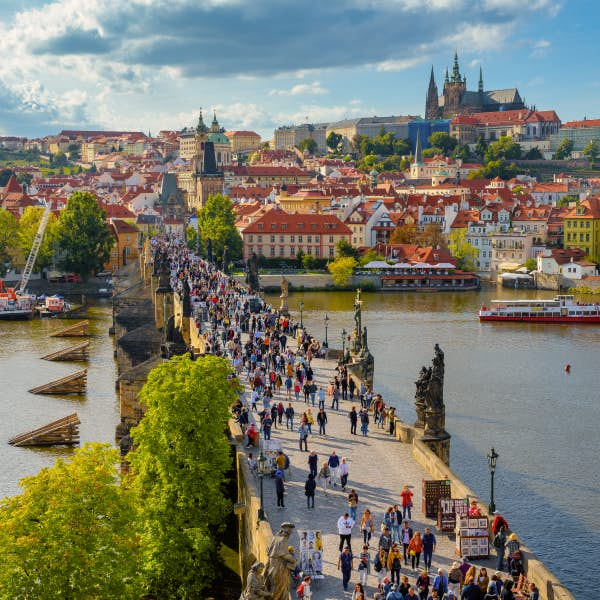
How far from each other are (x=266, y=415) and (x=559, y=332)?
39009 mm

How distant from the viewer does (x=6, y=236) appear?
261 ft

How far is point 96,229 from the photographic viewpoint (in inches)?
3041

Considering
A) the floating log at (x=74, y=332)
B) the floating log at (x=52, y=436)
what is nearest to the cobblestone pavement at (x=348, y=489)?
the floating log at (x=52, y=436)

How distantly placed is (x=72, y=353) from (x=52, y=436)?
1478cm

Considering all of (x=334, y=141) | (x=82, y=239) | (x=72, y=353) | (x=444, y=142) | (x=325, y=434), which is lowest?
(x=72, y=353)

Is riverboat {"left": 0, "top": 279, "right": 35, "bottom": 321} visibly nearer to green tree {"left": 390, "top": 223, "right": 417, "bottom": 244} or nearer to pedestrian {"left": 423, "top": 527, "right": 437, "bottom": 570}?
green tree {"left": 390, "top": 223, "right": 417, "bottom": 244}

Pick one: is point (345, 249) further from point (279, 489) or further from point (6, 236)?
point (279, 489)

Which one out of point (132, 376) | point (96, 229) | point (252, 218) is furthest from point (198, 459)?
point (252, 218)

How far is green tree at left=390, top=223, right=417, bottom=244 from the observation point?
308ft

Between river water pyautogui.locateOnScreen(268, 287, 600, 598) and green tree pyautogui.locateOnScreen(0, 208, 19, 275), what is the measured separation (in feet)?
82.0

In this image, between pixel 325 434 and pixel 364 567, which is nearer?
pixel 364 567

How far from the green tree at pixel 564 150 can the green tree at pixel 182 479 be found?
160 m

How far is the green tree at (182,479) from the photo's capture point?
711 inches

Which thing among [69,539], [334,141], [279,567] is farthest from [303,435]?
[334,141]
